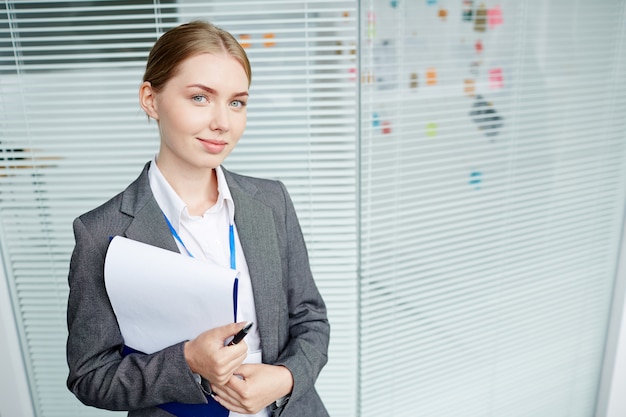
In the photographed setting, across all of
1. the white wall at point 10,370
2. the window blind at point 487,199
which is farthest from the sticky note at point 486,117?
the white wall at point 10,370

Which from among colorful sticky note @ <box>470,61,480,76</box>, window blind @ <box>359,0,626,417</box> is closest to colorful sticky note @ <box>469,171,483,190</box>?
window blind @ <box>359,0,626,417</box>

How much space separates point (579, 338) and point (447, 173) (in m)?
1.15

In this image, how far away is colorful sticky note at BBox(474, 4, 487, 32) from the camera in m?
1.92

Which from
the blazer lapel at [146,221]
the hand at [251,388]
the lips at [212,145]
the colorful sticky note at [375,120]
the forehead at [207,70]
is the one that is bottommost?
the hand at [251,388]

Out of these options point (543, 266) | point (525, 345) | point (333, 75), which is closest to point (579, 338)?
point (525, 345)

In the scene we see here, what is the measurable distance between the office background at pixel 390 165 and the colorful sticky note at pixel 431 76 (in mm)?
14

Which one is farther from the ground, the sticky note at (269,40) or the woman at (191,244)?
the sticky note at (269,40)

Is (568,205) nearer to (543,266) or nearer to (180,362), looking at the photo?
(543,266)

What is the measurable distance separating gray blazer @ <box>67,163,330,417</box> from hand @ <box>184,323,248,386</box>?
0.03m

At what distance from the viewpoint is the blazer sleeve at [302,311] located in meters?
1.20

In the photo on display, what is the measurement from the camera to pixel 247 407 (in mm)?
1042

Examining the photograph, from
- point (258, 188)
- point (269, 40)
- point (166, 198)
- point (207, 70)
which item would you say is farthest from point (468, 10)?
point (166, 198)

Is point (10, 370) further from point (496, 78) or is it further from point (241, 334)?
point (496, 78)

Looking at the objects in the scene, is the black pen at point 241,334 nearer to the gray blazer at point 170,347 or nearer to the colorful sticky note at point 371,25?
the gray blazer at point 170,347
